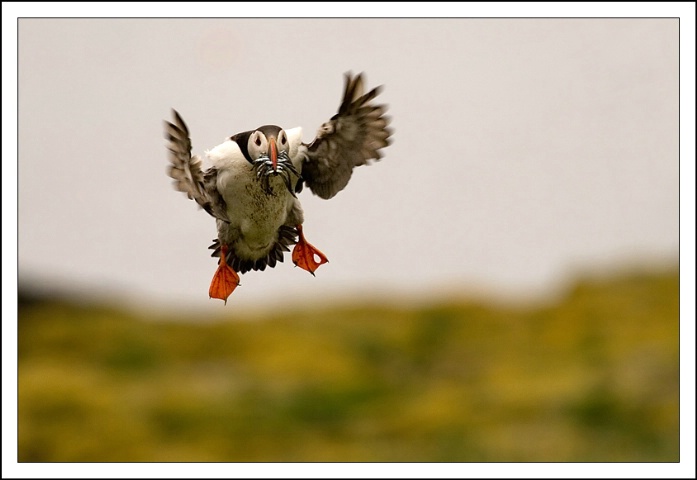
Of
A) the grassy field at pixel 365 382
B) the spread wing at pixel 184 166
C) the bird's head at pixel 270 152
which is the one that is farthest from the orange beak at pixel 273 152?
the grassy field at pixel 365 382

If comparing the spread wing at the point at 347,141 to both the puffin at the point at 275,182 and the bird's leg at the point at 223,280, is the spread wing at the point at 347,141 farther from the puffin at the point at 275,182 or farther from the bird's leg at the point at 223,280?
the bird's leg at the point at 223,280

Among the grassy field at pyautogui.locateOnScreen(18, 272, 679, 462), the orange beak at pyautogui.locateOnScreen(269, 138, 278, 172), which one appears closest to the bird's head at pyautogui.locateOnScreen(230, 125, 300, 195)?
the orange beak at pyautogui.locateOnScreen(269, 138, 278, 172)

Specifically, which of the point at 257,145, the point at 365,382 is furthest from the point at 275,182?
the point at 365,382

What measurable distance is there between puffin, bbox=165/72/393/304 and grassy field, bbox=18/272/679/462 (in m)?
11.7

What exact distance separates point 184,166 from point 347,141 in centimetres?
37

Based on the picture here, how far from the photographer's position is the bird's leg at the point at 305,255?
1.98m

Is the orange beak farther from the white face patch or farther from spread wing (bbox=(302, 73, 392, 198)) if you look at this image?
spread wing (bbox=(302, 73, 392, 198))

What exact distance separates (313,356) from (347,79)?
1431 cm

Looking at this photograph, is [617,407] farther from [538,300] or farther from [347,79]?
[347,79]

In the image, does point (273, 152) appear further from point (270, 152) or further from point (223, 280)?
point (223, 280)

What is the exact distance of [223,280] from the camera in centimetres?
186

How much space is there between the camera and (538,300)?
1792cm

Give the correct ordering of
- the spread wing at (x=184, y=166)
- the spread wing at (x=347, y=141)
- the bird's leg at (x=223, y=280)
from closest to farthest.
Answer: the spread wing at (x=184, y=166) < the bird's leg at (x=223, y=280) < the spread wing at (x=347, y=141)

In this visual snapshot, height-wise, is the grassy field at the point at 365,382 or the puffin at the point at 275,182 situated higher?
the puffin at the point at 275,182
